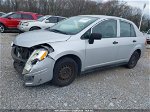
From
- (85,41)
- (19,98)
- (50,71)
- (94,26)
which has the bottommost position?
(19,98)

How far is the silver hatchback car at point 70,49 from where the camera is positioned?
401cm

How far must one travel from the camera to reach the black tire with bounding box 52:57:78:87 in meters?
4.28

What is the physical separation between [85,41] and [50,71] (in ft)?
3.83

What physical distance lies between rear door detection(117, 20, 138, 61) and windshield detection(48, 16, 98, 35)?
1128 millimetres

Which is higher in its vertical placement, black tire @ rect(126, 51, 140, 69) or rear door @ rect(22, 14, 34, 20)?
rear door @ rect(22, 14, 34, 20)

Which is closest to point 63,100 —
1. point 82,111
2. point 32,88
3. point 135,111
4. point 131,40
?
point 82,111

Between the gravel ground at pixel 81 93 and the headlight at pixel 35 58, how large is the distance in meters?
0.53

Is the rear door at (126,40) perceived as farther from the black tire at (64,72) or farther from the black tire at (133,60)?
the black tire at (64,72)

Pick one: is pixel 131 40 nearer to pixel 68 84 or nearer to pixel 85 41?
pixel 85 41

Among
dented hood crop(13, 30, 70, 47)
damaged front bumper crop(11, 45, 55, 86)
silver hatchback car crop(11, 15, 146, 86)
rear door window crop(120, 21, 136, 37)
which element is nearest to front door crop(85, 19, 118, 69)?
silver hatchback car crop(11, 15, 146, 86)

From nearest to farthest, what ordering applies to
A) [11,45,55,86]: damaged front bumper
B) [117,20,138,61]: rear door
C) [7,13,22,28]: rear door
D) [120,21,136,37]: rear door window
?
[11,45,55,86]: damaged front bumper
[117,20,138,61]: rear door
[120,21,136,37]: rear door window
[7,13,22,28]: rear door

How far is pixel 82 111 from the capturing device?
11.8 ft

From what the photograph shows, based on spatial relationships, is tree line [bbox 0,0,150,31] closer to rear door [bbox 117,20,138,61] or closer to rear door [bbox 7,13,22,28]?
rear door [bbox 7,13,22,28]

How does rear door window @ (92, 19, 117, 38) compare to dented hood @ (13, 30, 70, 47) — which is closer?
dented hood @ (13, 30, 70, 47)
